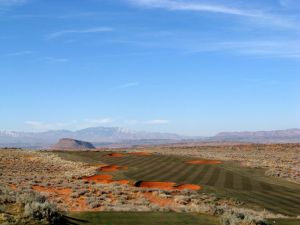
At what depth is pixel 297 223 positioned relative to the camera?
65.4 ft

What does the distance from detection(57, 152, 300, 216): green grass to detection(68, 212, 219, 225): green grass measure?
14.1 meters

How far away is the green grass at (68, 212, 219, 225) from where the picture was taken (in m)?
18.1

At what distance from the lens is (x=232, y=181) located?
4697 centimetres

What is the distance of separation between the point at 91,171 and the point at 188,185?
1654 centimetres

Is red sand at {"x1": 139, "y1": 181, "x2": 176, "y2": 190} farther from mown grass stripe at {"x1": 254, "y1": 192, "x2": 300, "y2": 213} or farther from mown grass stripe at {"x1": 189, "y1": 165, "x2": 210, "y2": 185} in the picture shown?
mown grass stripe at {"x1": 254, "y1": 192, "x2": 300, "y2": 213}

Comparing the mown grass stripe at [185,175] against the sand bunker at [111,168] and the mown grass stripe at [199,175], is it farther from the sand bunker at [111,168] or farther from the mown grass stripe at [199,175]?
the sand bunker at [111,168]

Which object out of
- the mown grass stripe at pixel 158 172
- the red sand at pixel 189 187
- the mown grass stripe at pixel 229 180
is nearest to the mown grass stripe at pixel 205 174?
the mown grass stripe at pixel 229 180

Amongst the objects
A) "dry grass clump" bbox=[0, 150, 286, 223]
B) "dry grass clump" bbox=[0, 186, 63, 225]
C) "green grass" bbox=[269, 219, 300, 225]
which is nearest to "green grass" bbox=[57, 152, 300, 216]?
"dry grass clump" bbox=[0, 150, 286, 223]

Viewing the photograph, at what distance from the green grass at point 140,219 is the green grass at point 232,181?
14.1 metres

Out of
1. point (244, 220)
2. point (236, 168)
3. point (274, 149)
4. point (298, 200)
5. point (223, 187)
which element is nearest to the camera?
point (244, 220)

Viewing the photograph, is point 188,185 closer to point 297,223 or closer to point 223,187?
point 223,187

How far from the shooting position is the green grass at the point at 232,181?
35625mm

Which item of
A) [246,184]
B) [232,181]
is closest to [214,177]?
[232,181]

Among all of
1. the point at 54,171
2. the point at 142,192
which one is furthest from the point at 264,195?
the point at 54,171
